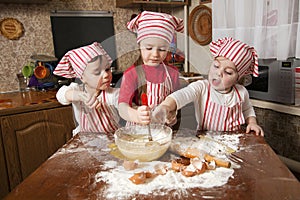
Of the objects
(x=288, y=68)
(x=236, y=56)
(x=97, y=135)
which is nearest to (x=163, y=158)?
(x=97, y=135)

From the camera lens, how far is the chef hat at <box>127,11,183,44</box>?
2.14ft

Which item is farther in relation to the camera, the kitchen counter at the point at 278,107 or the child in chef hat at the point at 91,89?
the kitchen counter at the point at 278,107

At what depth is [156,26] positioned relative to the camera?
0.65m

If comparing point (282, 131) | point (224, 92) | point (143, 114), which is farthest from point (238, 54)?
point (282, 131)

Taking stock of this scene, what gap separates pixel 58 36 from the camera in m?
1.80

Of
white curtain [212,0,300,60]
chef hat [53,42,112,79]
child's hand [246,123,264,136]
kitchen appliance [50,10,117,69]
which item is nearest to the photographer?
chef hat [53,42,112,79]

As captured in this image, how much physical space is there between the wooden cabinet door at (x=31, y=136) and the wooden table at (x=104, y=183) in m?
0.73

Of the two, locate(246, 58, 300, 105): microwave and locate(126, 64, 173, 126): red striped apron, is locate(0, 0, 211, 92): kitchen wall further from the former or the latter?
locate(126, 64, 173, 126): red striped apron

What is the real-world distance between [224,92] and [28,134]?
1.10 m

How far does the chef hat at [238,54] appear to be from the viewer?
83 cm

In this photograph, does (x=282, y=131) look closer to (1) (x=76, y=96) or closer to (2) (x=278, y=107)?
(2) (x=278, y=107)

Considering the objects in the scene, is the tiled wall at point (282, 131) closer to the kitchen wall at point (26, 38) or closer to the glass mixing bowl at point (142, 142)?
the glass mixing bowl at point (142, 142)

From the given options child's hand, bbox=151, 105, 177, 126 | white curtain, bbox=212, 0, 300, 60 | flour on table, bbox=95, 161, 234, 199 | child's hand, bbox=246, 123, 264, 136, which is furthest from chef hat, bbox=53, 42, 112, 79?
white curtain, bbox=212, 0, 300, 60

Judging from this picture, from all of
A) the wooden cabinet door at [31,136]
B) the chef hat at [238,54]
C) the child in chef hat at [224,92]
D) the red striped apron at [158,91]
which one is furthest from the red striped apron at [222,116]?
the wooden cabinet door at [31,136]
